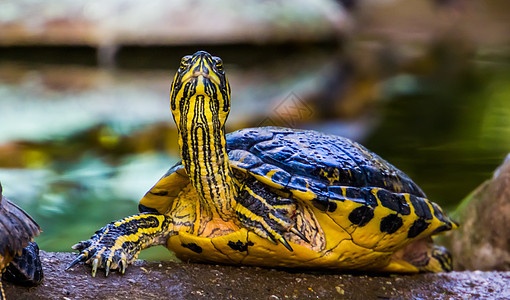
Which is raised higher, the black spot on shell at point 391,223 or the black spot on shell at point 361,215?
the black spot on shell at point 361,215

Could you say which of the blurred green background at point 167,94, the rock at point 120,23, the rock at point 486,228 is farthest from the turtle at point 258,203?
the rock at point 120,23

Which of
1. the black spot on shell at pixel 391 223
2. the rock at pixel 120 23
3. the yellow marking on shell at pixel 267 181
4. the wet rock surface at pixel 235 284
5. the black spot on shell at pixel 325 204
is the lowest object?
the wet rock surface at pixel 235 284

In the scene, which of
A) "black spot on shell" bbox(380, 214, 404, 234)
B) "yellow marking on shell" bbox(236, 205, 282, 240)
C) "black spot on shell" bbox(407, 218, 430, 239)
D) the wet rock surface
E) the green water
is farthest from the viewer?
the green water

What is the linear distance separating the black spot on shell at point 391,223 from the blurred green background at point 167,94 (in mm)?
1734

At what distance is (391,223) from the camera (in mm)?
2416

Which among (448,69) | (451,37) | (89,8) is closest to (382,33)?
(451,37)

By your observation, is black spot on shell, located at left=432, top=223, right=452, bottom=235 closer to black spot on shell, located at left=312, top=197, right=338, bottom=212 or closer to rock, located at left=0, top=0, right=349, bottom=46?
black spot on shell, located at left=312, top=197, right=338, bottom=212

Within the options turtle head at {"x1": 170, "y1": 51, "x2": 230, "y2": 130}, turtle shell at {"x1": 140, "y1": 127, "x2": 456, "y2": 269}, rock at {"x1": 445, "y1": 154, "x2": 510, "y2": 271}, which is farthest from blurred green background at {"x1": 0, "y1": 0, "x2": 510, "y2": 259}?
turtle head at {"x1": 170, "y1": 51, "x2": 230, "y2": 130}

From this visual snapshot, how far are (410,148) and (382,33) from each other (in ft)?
48.0

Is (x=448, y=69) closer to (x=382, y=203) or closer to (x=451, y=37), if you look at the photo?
(x=451, y=37)

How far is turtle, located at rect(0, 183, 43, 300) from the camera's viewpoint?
165cm

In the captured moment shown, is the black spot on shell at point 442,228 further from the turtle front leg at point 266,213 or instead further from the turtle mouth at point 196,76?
the turtle mouth at point 196,76

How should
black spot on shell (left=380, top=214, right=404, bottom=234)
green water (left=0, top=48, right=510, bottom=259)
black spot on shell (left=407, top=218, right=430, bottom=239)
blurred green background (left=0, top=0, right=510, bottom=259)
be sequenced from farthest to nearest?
blurred green background (left=0, top=0, right=510, bottom=259) < green water (left=0, top=48, right=510, bottom=259) < black spot on shell (left=407, top=218, right=430, bottom=239) < black spot on shell (left=380, top=214, right=404, bottom=234)

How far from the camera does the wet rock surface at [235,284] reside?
202cm
